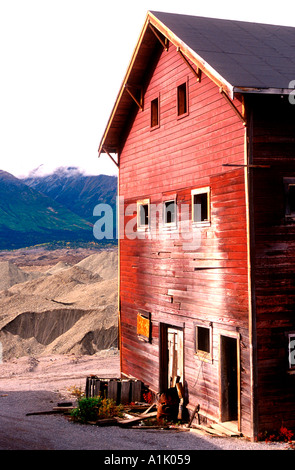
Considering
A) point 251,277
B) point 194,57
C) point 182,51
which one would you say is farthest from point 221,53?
point 251,277

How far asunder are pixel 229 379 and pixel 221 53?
922cm

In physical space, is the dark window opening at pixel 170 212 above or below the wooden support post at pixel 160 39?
Result: below

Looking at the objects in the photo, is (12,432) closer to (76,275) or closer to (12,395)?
(12,395)

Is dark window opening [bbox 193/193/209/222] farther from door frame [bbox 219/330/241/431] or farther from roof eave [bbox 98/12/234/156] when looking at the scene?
roof eave [bbox 98/12/234/156]

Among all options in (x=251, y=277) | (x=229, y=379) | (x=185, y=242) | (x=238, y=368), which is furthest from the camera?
(x=185, y=242)

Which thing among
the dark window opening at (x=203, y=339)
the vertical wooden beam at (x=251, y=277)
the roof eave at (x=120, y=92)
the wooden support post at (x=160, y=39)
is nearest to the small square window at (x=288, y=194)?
the vertical wooden beam at (x=251, y=277)

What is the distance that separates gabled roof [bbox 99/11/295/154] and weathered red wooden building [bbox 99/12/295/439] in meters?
0.06

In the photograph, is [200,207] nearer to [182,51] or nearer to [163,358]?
[182,51]

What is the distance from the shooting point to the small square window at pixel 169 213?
19.0 meters

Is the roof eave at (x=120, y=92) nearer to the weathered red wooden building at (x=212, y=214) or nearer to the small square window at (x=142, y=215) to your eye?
the weathered red wooden building at (x=212, y=214)

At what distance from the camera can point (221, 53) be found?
16562 mm

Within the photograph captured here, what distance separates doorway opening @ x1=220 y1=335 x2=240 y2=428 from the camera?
16.0m

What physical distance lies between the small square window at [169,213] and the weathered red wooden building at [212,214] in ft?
0.31

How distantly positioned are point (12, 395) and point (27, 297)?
98.3 feet
